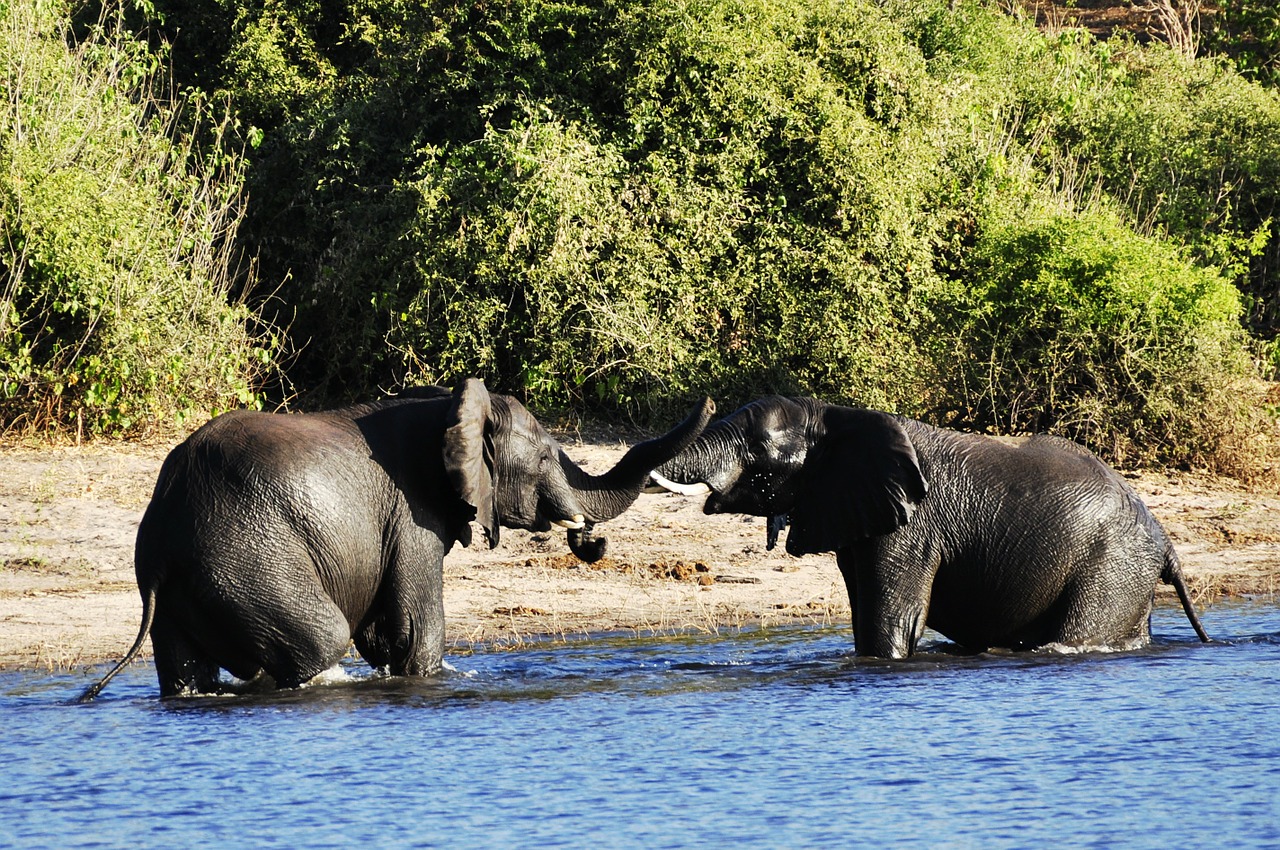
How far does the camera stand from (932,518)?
9445 mm

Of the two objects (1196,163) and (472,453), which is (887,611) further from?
(1196,163)

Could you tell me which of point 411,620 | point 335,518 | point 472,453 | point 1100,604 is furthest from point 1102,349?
point 335,518

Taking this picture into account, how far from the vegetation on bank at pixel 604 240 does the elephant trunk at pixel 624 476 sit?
6859mm

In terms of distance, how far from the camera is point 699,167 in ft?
57.1

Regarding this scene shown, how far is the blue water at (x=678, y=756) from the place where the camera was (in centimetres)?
738

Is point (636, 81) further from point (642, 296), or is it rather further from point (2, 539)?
point (2, 539)

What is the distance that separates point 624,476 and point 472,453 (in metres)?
1.00

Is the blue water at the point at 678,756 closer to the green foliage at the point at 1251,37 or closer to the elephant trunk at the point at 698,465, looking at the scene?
the elephant trunk at the point at 698,465

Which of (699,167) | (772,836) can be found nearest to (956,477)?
(772,836)

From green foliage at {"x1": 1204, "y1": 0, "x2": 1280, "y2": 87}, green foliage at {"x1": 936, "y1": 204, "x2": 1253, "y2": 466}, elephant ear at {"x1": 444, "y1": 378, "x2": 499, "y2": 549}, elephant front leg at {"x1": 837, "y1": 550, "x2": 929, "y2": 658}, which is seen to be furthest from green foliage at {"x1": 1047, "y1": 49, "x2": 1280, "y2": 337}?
elephant ear at {"x1": 444, "y1": 378, "x2": 499, "y2": 549}

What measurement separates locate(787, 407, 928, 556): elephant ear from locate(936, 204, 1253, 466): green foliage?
6495mm

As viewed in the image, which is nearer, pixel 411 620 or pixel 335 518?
pixel 335 518

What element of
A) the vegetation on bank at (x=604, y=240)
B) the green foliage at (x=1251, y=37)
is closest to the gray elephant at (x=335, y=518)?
the vegetation on bank at (x=604, y=240)

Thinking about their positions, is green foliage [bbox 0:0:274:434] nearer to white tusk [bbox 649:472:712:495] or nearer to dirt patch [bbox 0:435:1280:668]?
dirt patch [bbox 0:435:1280:668]
